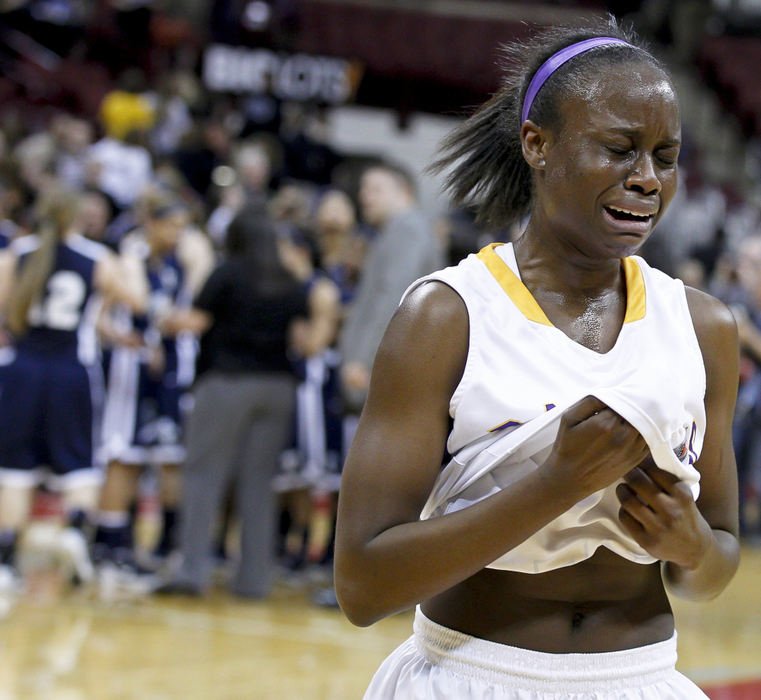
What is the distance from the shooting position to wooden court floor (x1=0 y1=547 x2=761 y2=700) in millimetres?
4246

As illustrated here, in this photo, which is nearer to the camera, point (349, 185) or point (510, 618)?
point (510, 618)

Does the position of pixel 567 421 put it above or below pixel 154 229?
above

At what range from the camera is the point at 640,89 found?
57.1 inches

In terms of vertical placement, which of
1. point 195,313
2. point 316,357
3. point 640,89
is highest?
point 640,89

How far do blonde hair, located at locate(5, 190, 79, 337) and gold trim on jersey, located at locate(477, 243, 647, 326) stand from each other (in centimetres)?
427

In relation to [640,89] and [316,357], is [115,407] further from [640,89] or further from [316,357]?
[640,89]

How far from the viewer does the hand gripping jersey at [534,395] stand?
1424 mm

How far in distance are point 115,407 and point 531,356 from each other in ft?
17.3

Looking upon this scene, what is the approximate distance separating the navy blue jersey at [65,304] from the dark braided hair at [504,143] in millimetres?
4073

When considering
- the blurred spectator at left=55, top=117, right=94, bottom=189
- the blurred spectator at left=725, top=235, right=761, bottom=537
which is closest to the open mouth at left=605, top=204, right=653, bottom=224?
the blurred spectator at left=725, top=235, right=761, bottom=537

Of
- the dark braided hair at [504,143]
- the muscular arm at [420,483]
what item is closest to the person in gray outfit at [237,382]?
the dark braided hair at [504,143]

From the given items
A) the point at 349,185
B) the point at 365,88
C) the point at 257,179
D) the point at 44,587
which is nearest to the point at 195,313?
the point at 44,587

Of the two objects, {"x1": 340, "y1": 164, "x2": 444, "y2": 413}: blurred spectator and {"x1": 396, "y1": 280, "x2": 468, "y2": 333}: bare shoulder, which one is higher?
{"x1": 396, "y1": 280, "x2": 468, "y2": 333}: bare shoulder

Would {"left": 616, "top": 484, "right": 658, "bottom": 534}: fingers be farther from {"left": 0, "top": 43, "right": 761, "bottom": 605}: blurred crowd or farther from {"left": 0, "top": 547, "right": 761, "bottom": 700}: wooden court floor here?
{"left": 0, "top": 43, "right": 761, "bottom": 605}: blurred crowd
